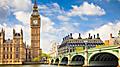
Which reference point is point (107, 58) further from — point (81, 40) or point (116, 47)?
point (81, 40)

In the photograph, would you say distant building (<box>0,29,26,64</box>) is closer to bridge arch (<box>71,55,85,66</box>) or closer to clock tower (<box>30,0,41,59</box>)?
clock tower (<box>30,0,41,59</box>)

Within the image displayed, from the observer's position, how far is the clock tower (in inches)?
6053

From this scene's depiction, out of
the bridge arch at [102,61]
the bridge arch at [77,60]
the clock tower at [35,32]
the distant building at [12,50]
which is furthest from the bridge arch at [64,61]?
the clock tower at [35,32]

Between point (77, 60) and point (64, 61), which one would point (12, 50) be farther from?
point (77, 60)

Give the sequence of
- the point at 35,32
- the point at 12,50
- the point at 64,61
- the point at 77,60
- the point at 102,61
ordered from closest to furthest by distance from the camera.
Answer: the point at 102,61
the point at 77,60
the point at 64,61
the point at 12,50
the point at 35,32

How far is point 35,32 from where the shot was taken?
15812 cm

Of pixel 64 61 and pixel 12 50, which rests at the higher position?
pixel 12 50

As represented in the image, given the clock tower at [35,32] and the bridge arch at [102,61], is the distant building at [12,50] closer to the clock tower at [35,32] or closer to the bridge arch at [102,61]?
the clock tower at [35,32]

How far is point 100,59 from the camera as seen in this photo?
7000cm

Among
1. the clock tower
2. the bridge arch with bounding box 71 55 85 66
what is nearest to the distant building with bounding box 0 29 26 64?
the clock tower

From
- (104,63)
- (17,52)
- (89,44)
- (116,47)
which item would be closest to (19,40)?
(17,52)

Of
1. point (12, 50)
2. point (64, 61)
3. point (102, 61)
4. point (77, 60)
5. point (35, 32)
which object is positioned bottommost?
point (64, 61)

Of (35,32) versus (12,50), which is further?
(35,32)

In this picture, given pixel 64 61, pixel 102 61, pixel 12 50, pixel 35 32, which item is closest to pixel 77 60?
pixel 64 61
